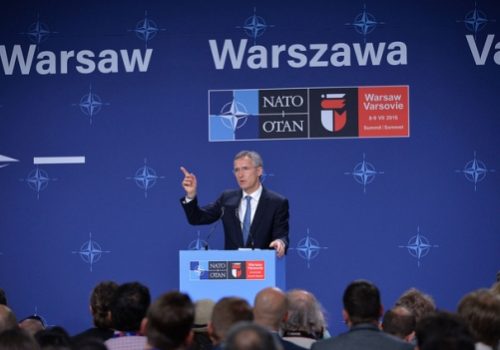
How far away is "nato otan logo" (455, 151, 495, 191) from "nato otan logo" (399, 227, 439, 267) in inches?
25.5

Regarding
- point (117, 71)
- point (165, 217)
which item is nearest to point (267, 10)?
point (117, 71)

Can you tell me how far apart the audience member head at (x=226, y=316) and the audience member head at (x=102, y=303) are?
0.81 meters

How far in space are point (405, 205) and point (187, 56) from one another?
2464 millimetres

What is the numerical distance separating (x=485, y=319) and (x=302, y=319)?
1111mm

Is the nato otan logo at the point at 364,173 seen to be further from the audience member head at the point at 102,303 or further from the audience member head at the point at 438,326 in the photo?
the audience member head at the point at 438,326

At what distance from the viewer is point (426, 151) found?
851 cm

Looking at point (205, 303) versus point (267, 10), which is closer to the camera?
point (205, 303)


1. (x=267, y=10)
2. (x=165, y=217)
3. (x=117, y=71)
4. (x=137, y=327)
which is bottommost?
Answer: (x=137, y=327)

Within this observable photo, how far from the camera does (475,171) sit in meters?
8.45

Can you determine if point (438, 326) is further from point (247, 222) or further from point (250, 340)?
point (247, 222)

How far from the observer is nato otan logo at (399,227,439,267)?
843cm

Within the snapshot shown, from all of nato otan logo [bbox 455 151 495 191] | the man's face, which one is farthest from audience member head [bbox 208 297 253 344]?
nato otan logo [bbox 455 151 495 191]

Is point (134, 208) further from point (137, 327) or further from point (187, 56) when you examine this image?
point (137, 327)

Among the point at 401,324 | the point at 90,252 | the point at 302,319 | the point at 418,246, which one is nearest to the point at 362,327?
the point at 302,319
